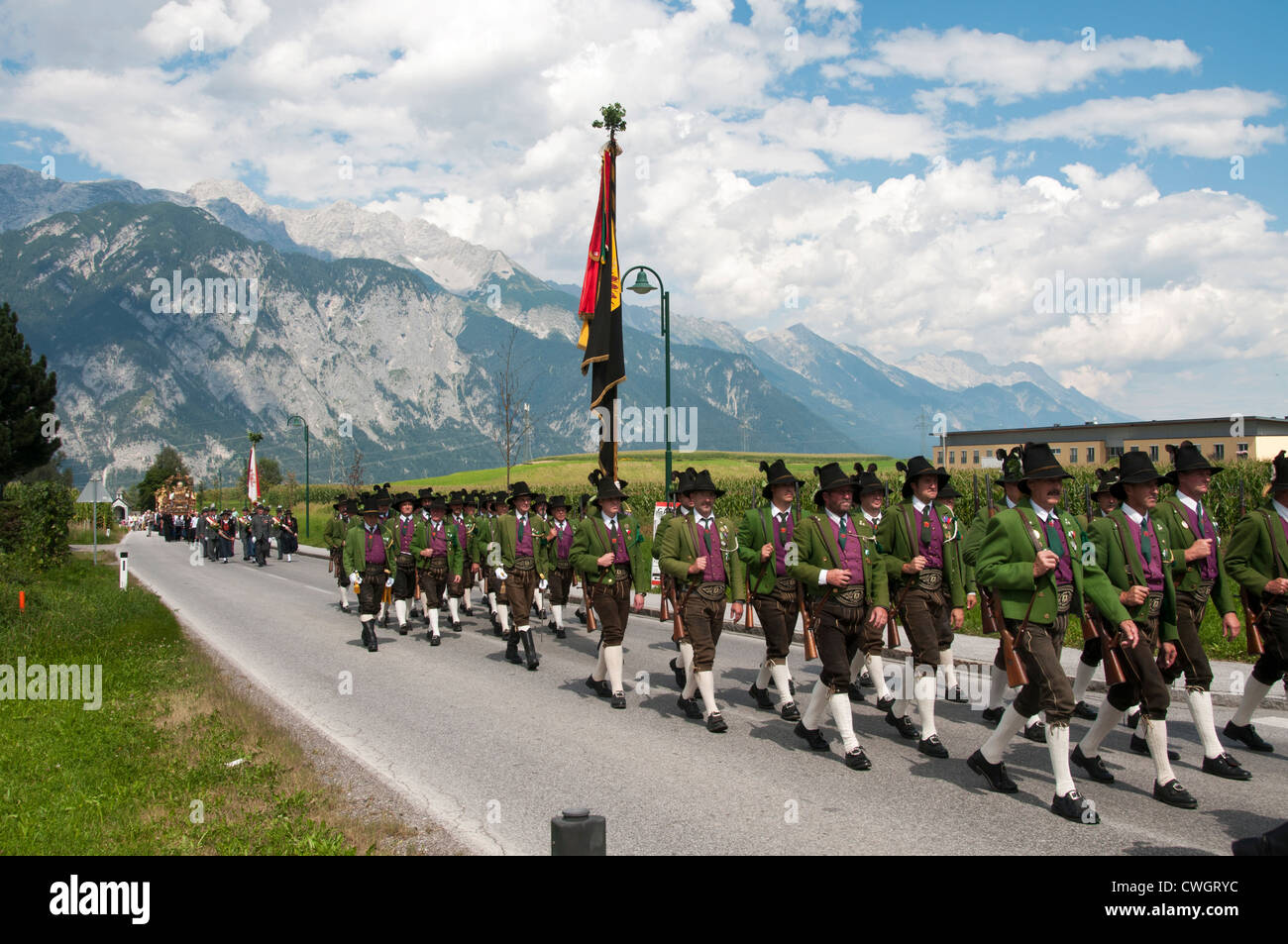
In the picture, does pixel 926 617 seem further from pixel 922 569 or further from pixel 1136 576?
pixel 1136 576

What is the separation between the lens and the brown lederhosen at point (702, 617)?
8086 mm

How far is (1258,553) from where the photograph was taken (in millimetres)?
6785

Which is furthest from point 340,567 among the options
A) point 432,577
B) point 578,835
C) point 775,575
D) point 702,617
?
point 578,835

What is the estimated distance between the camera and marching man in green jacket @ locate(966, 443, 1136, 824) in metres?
5.59

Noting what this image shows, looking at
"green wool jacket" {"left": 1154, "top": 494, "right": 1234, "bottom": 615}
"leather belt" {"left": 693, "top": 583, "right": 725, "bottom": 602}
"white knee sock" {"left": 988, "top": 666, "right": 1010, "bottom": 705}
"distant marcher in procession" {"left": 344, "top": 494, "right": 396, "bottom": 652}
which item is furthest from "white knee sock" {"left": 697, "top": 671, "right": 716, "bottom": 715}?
"distant marcher in procession" {"left": 344, "top": 494, "right": 396, "bottom": 652}

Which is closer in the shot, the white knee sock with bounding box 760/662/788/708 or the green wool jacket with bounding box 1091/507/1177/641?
the green wool jacket with bounding box 1091/507/1177/641

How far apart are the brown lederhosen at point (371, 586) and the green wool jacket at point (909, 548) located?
26.9 ft

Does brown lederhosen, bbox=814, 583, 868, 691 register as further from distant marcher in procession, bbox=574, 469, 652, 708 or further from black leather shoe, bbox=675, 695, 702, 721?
distant marcher in procession, bbox=574, 469, 652, 708

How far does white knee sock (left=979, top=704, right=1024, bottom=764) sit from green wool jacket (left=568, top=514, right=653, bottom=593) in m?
4.10

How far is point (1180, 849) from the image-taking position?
4977 mm

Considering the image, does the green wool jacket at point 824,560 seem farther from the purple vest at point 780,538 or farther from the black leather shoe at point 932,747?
the black leather shoe at point 932,747
